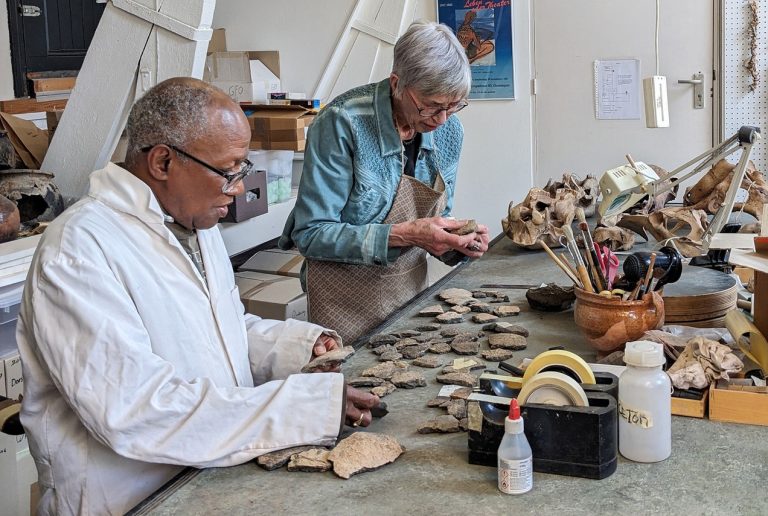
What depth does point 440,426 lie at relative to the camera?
6.00 feet

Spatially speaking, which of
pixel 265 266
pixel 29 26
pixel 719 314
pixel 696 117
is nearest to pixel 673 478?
pixel 719 314

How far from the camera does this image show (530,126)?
237 inches

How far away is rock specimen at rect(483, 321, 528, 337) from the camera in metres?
2.45

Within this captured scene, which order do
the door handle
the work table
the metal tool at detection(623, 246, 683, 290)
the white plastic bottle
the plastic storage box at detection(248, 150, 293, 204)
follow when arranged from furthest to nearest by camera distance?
the door handle
the plastic storage box at detection(248, 150, 293, 204)
the metal tool at detection(623, 246, 683, 290)
the white plastic bottle
the work table

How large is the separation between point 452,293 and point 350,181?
0.52 m

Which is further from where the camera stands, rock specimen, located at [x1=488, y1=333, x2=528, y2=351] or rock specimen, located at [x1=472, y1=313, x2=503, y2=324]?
rock specimen, located at [x1=472, y1=313, x2=503, y2=324]

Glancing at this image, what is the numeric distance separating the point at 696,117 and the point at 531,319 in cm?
369

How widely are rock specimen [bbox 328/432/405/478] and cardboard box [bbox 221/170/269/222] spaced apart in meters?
2.93

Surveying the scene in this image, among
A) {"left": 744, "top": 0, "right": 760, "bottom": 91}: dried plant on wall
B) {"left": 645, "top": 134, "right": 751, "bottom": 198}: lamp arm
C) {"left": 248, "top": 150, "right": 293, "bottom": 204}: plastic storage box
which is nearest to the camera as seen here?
{"left": 645, "top": 134, "right": 751, "bottom": 198}: lamp arm

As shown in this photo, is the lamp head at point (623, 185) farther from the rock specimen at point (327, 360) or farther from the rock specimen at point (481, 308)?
the rock specimen at point (327, 360)

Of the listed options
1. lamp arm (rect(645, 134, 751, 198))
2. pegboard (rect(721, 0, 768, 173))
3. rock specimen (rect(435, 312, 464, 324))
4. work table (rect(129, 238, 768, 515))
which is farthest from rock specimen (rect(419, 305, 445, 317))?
pegboard (rect(721, 0, 768, 173))

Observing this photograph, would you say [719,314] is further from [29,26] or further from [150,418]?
[29,26]

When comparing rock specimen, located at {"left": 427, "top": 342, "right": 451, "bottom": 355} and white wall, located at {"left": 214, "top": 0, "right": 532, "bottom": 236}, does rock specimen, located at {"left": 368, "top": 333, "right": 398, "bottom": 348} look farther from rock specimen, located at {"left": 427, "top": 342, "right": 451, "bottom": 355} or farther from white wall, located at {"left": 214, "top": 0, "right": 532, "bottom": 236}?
white wall, located at {"left": 214, "top": 0, "right": 532, "bottom": 236}

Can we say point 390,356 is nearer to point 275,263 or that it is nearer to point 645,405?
point 645,405
